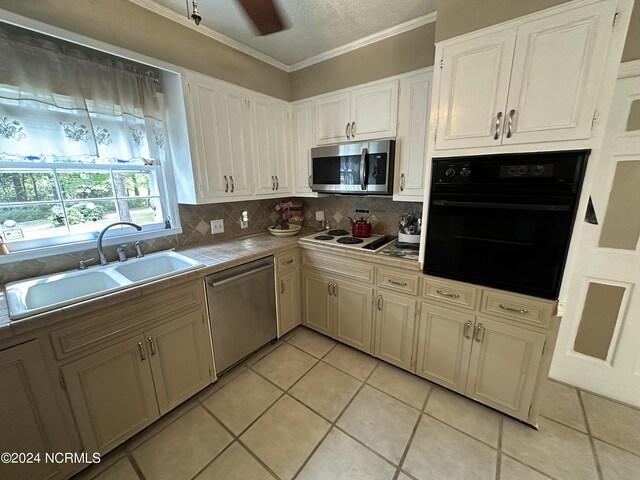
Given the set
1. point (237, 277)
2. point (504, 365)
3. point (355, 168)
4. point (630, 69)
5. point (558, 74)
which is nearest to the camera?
point (558, 74)

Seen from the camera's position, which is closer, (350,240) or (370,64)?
(370,64)

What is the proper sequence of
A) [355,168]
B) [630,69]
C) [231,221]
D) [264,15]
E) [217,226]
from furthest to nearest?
[231,221] → [217,226] → [355,168] → [630,69] → [264,15]

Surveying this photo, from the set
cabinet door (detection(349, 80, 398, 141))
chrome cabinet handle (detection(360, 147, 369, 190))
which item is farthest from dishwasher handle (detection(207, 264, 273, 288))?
cabinet door (detection(349, 80, 398, 141))

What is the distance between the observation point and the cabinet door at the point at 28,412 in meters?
1.07

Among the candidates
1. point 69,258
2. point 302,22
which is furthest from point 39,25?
point 302,22

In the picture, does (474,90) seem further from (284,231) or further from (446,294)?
(284,231)

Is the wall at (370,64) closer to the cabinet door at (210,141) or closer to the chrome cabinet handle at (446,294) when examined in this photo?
the cabinet door at (210,141)

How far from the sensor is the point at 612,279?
166cm

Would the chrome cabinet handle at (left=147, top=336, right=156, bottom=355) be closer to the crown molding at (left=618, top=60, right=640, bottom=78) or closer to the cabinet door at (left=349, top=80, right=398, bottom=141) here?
the cabinet door at (left=349, top=80, right=398, bottom=141)

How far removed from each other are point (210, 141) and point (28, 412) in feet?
6.00

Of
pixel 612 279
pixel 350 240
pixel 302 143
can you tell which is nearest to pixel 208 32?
pixel 302 143

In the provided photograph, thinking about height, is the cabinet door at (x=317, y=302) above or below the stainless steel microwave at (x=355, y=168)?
below

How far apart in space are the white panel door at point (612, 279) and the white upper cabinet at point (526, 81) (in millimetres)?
526

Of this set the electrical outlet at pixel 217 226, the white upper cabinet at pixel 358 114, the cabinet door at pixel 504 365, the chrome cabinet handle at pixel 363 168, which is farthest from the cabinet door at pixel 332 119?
the cabinet door at pixel 504 365
